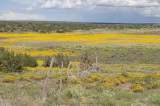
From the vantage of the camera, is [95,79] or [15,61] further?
[15,61]

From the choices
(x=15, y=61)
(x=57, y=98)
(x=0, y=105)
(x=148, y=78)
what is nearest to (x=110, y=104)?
(x=57, y=98)

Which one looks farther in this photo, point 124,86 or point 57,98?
point 124,86

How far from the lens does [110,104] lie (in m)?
6.12

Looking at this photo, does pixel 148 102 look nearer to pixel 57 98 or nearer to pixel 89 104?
pixel 89 104

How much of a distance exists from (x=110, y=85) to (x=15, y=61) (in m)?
8.40

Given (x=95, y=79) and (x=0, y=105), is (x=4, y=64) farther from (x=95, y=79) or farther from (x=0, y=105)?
(x=0, y=105)

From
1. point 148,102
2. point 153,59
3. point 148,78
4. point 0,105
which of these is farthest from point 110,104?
point 153,59

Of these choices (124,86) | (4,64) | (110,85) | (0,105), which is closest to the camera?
(0,105)

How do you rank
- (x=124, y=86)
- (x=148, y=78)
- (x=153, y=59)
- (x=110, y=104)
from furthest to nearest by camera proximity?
1. (x=153, y=59)
2. (x=148, y=78)
3. (x=124, y=86)
4. (x=110, y=104)

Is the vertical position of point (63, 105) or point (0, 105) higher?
point (0, 105)

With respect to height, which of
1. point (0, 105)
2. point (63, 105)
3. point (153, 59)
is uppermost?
point (0, 105)

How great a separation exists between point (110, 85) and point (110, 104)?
2.71 meters

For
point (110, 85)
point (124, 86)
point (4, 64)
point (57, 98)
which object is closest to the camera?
point (57, 98)

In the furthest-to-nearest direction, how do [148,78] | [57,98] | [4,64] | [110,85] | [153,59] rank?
1. [153,59]
2. [4,64]
3. [148,78]
4. [110,85]
5. [57,98]
